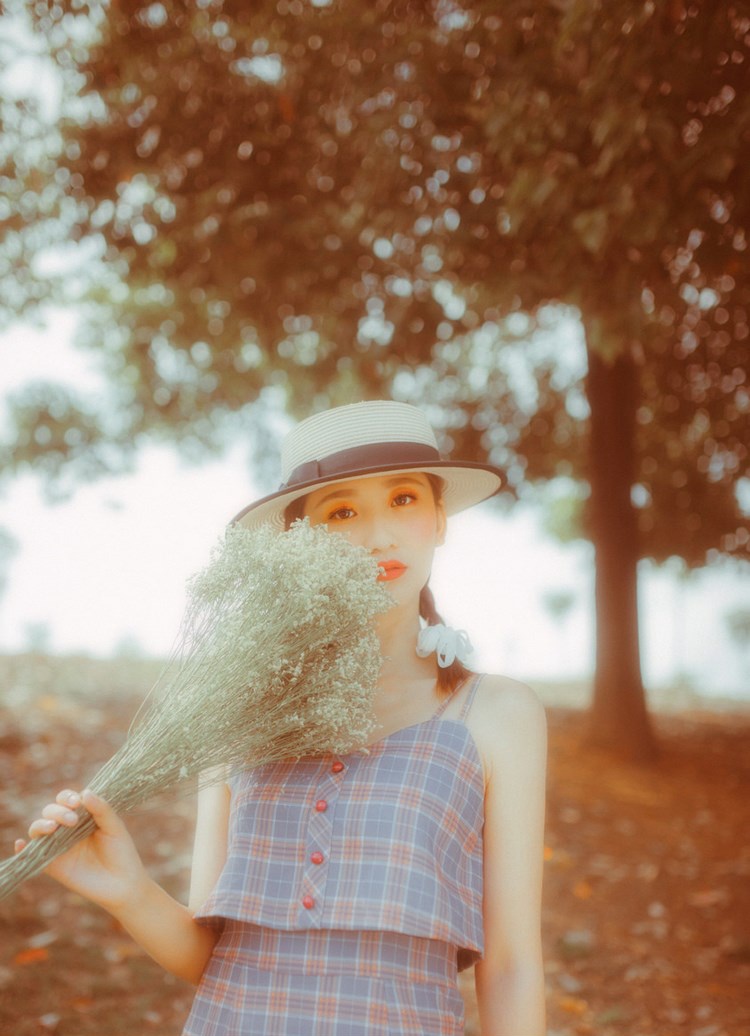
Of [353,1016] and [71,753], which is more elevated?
[71,753]

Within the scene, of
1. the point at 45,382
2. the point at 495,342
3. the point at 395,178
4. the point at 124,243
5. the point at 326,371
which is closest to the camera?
the point at 395,178

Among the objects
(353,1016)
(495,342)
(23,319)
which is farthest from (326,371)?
(353,1016)

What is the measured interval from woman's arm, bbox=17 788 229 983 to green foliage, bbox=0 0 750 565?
11.2 ft

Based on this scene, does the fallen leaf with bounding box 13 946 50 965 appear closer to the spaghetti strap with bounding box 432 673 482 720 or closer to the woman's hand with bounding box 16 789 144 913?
the woman's hand with bounding box 16 789 144 913

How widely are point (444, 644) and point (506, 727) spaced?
0.28 metres

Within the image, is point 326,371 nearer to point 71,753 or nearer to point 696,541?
point 71,753

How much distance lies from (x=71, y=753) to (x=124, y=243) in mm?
4303

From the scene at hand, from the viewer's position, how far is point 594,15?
3.71m

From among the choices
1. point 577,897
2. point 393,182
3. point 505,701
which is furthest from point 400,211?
point 577,897

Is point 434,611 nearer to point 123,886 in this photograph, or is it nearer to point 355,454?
point 355,454

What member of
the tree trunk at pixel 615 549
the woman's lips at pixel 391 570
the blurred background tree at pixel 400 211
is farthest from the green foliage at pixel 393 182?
the woman's lips at pixel 391 570

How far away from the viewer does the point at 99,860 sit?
2.07 meters

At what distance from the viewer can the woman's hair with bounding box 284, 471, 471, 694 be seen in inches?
94.8

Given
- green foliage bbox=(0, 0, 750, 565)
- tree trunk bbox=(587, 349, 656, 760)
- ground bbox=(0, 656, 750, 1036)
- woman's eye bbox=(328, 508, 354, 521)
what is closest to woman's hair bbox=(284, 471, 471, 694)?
woman's eye bbox=(328, 508, 354, 521)
